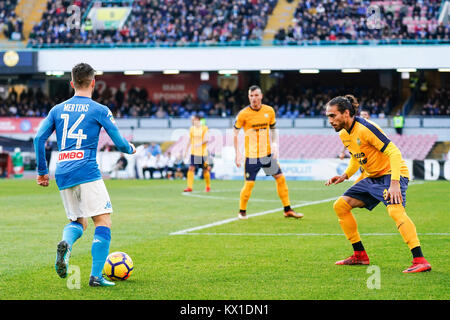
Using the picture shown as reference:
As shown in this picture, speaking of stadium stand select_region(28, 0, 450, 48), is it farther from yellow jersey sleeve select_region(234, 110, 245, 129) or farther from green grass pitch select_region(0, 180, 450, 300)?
yellow jersey sleeve select_region(234, 110, 245, 129)

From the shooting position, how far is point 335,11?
4378cm

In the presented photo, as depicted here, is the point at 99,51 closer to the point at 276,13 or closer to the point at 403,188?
the point at 276,13

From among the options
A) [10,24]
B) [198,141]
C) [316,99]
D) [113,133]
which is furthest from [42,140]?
[10,24]

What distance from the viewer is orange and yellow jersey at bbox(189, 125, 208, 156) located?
80.7ft

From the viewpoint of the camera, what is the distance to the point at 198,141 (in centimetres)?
2473

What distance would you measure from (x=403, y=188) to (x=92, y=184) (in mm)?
3503

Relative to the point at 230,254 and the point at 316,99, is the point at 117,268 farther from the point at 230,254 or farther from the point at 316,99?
the point at 316,99

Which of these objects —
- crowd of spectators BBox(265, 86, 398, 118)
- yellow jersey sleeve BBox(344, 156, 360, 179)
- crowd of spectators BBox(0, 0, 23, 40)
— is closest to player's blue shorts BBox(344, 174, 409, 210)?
yellow jersey sleeve BBox(344, 156, 360, 179)

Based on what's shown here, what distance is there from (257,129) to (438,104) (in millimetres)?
30385

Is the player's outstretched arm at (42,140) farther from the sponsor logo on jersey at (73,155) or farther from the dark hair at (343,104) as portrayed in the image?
the dark hair at (343,104)

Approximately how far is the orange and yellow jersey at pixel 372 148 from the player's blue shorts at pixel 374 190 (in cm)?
6

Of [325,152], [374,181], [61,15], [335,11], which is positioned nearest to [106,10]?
[61,15]

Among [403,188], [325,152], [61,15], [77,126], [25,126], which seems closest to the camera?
[77,126]

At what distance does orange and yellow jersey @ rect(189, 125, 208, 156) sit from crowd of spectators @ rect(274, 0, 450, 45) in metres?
19.0
